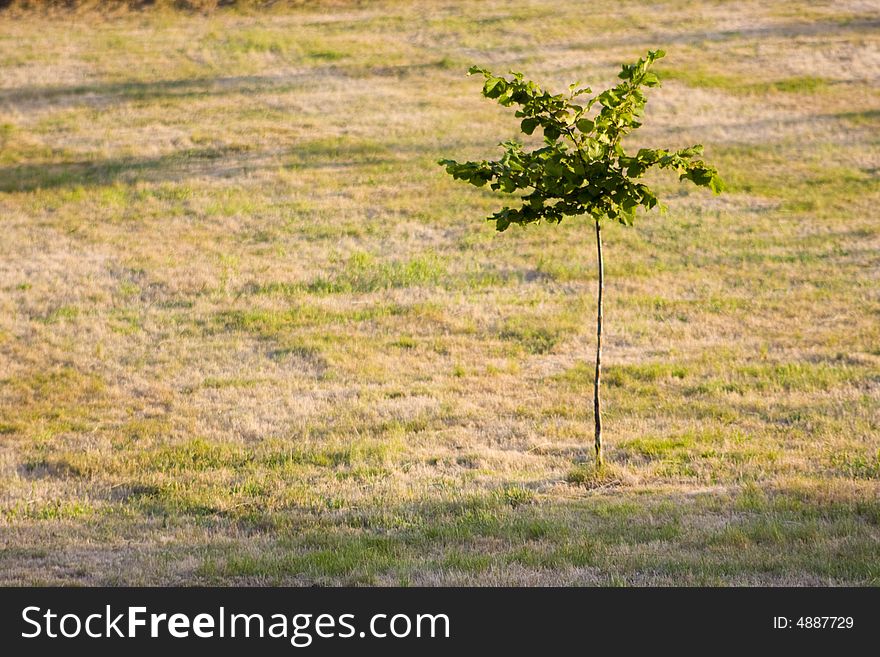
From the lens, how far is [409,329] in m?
18.4

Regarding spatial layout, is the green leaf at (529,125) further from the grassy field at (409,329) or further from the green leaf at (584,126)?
the grassy field at (409,329)

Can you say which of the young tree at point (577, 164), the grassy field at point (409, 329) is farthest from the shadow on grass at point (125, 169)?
the young tree at point (577, 164)

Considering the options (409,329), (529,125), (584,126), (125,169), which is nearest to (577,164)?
(584,126)

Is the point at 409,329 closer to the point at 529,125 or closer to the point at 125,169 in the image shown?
the point at 529,125

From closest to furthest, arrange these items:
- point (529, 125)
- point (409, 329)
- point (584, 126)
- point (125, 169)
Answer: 1. point (529, 125)
2. point (584, 126)
3. point (409, 329)
4. point (125, 169)

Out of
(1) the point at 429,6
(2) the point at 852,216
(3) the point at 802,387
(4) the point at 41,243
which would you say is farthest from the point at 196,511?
(1) the point at 429,6

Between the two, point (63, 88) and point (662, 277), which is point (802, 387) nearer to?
point (662, 277)

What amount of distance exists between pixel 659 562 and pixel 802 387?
7.61 meters

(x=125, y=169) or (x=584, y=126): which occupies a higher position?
(x=584, y=126)

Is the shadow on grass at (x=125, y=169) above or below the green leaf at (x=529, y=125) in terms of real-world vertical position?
below

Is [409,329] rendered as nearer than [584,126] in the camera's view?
No

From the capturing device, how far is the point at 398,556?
8633 millimetres

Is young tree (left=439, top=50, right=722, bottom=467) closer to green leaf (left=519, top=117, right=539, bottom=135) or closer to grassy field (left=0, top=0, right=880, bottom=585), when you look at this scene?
green leaf (left=519, top=117, right=539, bottom=135)

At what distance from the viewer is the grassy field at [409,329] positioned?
923 centimetres
